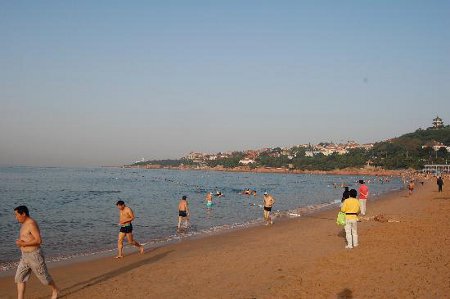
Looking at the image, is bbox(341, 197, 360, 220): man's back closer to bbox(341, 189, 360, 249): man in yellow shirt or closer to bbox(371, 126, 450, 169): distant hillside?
bbox(341, 189, 360, 249): man in yellow shirt

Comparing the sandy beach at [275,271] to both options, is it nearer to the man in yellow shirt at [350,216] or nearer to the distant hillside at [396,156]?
the man in yellow shirt at [350,216]

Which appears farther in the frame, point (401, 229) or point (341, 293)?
point (401, 229)

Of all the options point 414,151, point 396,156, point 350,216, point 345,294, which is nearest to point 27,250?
point 345,294

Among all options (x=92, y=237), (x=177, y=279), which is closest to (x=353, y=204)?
(x=177, y=279)

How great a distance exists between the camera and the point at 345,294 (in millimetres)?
6898

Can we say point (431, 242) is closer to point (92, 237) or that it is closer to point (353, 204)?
point (353, 204)

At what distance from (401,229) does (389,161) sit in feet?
451

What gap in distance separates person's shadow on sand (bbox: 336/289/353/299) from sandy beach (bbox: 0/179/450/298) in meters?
0.02

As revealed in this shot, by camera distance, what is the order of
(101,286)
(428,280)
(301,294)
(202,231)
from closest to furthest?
(301,294) → (428,280) → (101,286) → (202,231)

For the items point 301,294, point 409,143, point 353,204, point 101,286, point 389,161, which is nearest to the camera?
point 301,294

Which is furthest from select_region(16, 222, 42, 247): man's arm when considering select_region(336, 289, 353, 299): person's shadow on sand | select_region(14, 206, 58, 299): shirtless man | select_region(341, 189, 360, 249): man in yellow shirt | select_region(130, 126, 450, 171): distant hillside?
select_region(130, 126, 450, 171): distant hillside

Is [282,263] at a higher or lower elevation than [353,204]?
lower

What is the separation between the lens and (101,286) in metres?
8.10

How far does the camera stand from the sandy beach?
7.30 m
